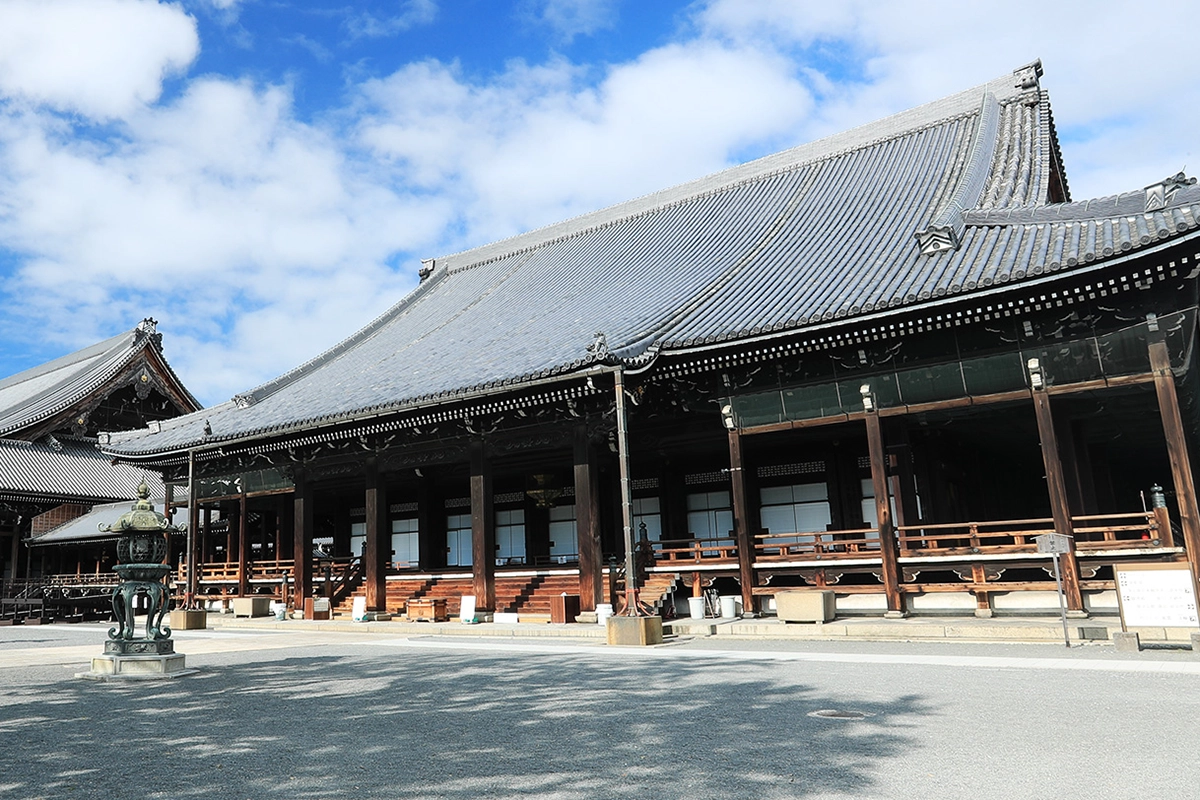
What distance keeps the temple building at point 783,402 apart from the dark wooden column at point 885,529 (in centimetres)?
9

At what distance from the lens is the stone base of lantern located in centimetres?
1085

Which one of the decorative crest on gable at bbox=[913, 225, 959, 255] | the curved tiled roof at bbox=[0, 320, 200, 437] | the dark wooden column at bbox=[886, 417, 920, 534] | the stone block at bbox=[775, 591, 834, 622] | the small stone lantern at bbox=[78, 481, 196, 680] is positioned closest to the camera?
the small stone lantern at bbox=[78, 481, 196, 680]

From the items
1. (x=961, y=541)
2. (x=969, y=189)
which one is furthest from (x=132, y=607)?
(x=969, y=189)

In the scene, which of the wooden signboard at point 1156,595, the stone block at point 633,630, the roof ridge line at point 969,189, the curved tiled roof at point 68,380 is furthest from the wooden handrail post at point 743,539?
the curved tiled roof at point 68,380

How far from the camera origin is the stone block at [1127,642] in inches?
421

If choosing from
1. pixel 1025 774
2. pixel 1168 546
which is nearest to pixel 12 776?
pixel 1025 774

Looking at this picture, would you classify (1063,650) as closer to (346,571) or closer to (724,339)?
(724,339)

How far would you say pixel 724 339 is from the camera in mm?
15352

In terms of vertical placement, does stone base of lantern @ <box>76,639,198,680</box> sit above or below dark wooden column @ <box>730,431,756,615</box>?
below

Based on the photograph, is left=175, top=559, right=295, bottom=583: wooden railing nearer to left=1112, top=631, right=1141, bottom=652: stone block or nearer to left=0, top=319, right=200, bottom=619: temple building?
left=0, top=319, right=200, bottom=619: temple building

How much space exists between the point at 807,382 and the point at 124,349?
36.5m

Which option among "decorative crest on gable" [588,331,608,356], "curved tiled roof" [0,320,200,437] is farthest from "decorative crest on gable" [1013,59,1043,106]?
"curved tiled roof" [0,320,200,437]

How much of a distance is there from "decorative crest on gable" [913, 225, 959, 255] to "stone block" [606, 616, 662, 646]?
908 centimetres

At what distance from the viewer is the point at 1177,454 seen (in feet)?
41.5
